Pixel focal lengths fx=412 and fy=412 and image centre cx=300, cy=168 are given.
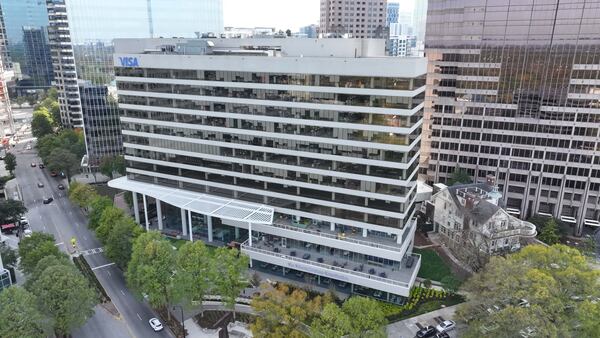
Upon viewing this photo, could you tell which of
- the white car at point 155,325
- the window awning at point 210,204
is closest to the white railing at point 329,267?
the window awning at point 210,204

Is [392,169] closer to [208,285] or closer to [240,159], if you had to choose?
[240,159]

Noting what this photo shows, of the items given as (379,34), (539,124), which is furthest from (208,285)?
(539,124)

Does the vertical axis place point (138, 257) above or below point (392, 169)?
below

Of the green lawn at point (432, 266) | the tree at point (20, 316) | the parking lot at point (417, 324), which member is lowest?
the parking lot at point (417, 324)

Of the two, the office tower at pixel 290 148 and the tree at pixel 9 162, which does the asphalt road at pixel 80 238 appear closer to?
the tree at pixel 9 162

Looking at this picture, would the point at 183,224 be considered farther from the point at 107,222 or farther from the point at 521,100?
the point at 521,100

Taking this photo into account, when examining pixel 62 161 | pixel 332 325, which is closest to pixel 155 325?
pixel 332 325
